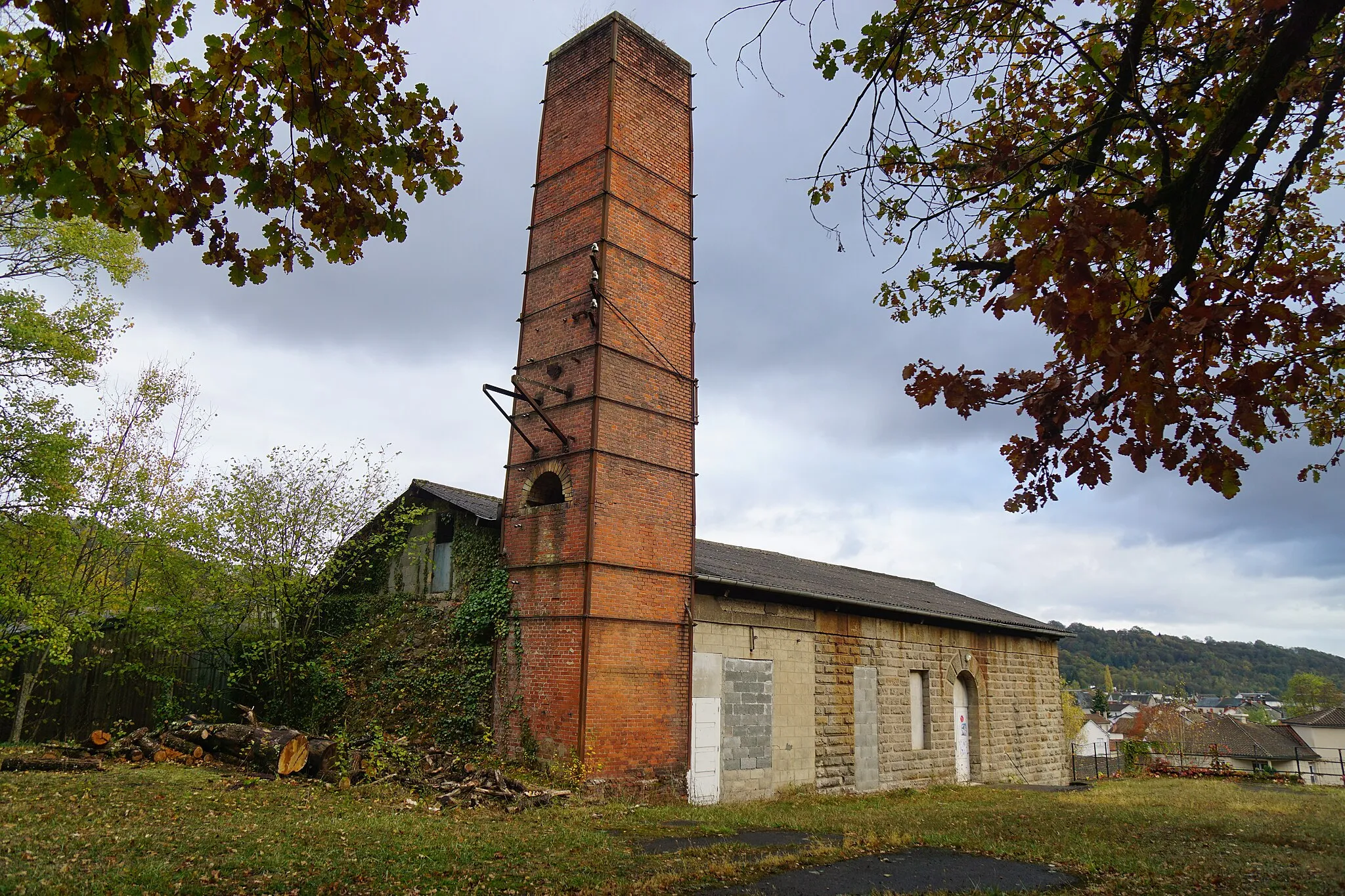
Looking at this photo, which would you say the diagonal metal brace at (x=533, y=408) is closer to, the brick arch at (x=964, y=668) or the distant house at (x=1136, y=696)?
the brick arch at (x=964, y=668)

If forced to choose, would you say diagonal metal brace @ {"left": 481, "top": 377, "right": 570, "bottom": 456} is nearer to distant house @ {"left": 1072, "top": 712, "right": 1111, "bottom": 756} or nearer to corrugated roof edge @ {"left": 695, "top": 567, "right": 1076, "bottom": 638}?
corrugated roof edge @ {"left": 695, "top": 567, "right": 1076, "bottom": 638}

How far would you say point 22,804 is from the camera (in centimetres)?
901

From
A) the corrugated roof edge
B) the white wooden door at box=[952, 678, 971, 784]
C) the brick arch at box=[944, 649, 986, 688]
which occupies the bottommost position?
the white wooden door at box=[952, 678, 971, 784]

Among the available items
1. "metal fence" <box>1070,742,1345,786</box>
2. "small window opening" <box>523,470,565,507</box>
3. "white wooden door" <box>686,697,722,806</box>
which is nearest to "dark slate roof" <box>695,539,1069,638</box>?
"white wooden door" <box>686,697,722,806</box>

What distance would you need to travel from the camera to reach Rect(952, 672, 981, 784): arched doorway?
19375mm

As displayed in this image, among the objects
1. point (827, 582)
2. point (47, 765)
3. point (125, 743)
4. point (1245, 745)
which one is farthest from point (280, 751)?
point (1245, 745)

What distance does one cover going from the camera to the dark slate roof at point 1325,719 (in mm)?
56625

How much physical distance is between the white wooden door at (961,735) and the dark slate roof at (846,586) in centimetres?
179

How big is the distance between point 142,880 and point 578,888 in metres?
3.30

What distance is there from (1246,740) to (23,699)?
2503 inches

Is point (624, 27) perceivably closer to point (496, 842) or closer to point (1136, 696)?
point (496, 842)

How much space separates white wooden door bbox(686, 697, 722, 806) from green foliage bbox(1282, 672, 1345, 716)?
317ft

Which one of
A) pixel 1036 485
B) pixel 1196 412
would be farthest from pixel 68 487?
pixel 1196 412

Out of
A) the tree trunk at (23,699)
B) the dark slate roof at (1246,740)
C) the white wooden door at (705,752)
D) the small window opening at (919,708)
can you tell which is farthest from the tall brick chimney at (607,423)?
the dark slate roof at (1246,740)
